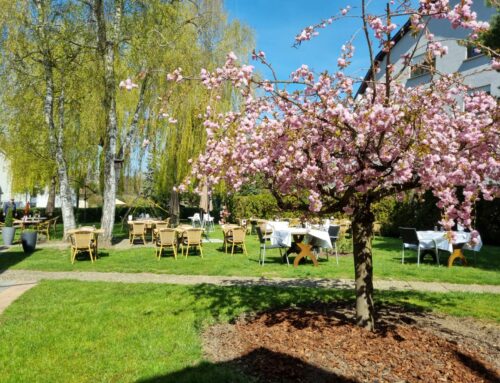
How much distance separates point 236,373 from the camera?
153 inches

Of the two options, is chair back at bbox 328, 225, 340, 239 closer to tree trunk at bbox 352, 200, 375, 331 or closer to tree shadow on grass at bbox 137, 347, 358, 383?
tree trunk at bbox 352, 200, 375, 331

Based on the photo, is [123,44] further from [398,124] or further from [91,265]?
[398,124]

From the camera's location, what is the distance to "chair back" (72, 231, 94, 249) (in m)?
11.4

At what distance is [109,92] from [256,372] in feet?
40.8

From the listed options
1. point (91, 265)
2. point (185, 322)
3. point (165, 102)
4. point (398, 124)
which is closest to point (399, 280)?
point (185, 322)

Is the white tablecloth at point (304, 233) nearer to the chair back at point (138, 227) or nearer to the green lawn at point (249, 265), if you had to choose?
the green lawn at point (249, 265)

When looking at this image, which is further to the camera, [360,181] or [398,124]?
[360,181]

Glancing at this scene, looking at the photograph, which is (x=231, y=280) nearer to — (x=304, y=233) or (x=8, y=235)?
(x=304, y=233)

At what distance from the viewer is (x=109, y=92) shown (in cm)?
1436

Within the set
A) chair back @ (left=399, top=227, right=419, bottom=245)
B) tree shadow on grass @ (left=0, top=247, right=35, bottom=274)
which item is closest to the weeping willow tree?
tree shadow on grass @ (left=0, top=247, right=35, bottom=274)

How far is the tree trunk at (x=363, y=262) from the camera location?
4.80 m

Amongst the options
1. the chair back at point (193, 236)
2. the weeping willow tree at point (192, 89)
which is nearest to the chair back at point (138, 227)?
the weeping willow tree at point (192, 89)

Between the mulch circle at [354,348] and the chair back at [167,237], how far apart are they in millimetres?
6669

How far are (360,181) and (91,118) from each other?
16145 mm
